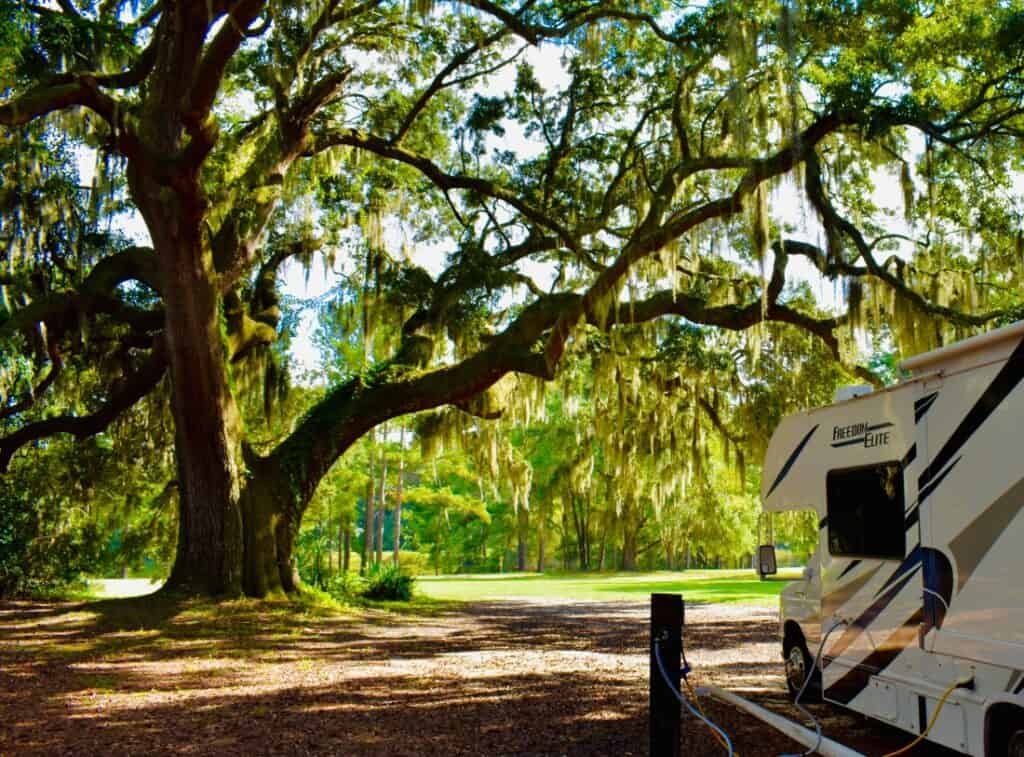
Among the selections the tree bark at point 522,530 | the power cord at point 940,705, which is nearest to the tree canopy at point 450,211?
the power cord at point 940,705

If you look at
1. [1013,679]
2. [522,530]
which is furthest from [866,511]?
[522,530]

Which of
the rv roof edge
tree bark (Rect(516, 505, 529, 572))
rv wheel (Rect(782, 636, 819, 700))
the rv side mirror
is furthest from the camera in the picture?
tree bark (Rect(516, 505, 529, 572))

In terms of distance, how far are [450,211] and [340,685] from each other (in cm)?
1159

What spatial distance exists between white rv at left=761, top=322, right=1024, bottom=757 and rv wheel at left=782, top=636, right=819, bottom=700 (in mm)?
399

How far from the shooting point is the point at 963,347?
496 cm

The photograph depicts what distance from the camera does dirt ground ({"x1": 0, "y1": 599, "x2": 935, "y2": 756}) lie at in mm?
5898

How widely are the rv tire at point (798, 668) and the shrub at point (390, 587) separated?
1238 cm

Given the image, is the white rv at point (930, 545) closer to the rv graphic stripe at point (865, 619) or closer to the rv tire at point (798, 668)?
the rv graphic stripe at point (865, 619)

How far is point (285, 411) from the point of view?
768 inches

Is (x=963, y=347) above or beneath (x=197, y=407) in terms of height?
beneath

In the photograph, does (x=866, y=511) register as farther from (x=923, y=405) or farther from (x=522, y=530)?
(x=522, y=530)

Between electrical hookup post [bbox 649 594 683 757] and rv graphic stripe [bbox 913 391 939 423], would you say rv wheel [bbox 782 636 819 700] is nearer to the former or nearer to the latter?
rv graphic stripe [bbox 913 391 939 423]

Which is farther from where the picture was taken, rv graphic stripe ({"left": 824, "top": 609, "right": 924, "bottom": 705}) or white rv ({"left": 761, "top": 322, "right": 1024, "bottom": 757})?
rv graphic stripe ({"left": 824, "top": 609, "right": 924, "bottom": 705})

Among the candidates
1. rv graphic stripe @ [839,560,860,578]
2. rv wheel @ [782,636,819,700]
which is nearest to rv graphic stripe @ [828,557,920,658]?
rv graphic stripe @ [839,560,860,578]
